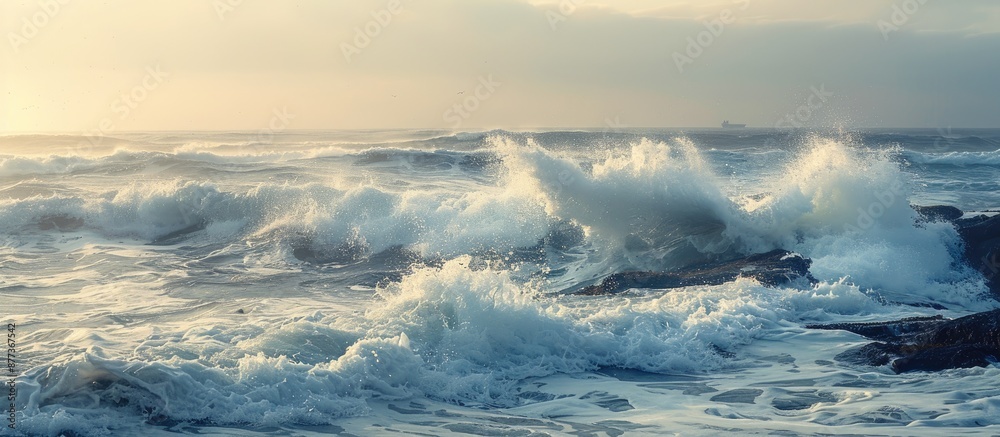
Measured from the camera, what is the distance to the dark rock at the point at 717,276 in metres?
11.2

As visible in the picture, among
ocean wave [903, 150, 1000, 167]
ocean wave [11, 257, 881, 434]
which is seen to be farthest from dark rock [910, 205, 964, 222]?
ocean wave [903, 150, 1000, 167]

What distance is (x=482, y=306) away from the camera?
8.51 m

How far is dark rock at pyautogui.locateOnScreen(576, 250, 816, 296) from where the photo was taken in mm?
11164

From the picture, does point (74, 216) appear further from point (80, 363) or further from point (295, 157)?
point (295, 157)

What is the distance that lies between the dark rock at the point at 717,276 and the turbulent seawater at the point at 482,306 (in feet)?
1.04

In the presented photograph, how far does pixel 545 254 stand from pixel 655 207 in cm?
223

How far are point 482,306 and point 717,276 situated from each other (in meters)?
4.44

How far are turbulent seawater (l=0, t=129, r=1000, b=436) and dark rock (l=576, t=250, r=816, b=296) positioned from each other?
316 millimetres

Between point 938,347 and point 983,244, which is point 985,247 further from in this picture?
point 938,347

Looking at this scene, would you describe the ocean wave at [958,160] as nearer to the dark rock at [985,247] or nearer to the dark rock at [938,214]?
the dark rock at [938,214]

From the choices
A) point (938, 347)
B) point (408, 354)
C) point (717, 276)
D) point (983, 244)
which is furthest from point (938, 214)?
point (408, 354)

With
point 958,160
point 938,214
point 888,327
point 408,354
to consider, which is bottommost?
point 408,354

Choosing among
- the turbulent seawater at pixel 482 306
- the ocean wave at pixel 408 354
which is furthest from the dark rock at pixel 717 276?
the ocean wave at pixel 408 354

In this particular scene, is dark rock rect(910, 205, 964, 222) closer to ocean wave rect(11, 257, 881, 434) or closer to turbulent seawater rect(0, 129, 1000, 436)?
turbulent seawater rect(0, 129, 1000, 436)
